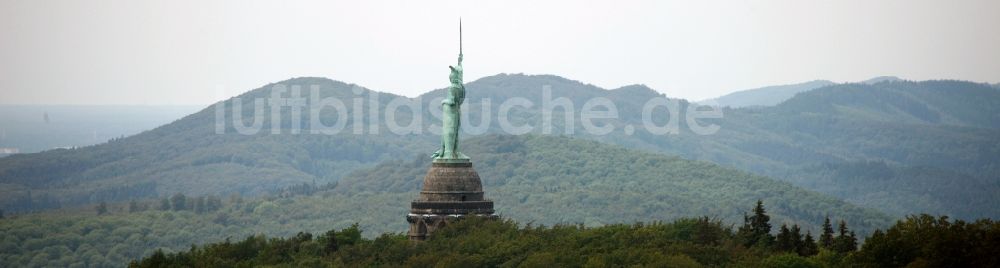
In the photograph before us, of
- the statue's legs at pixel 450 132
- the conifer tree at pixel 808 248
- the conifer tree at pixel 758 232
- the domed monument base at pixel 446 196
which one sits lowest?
the conifer tree at pixel 808 248

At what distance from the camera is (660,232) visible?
95750 millimetres

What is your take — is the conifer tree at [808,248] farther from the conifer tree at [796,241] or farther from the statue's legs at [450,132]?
the statue's legs at [450,132]

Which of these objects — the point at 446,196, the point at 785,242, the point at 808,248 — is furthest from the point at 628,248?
the point at 446,196

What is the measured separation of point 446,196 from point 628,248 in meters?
7.20

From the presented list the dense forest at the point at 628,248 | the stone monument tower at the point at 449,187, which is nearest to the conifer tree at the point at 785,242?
the dense forest at the point at 628,248

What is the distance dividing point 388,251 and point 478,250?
4272mm

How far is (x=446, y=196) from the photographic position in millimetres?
91250

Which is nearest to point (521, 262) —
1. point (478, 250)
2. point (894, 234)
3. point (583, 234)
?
point (478, 250)

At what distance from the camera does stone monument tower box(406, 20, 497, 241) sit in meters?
91.2

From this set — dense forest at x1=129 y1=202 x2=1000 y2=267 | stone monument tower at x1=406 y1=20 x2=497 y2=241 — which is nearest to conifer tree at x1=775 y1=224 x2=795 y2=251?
dense forest at x1=129 y1=202 x2=1000 y2=267

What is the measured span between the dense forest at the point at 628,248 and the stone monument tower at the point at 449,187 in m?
0.63

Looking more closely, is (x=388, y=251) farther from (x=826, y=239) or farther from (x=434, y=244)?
(x=826, y=239)

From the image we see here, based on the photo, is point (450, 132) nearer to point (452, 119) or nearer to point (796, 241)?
point (452, 119)

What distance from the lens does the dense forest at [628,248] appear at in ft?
262
